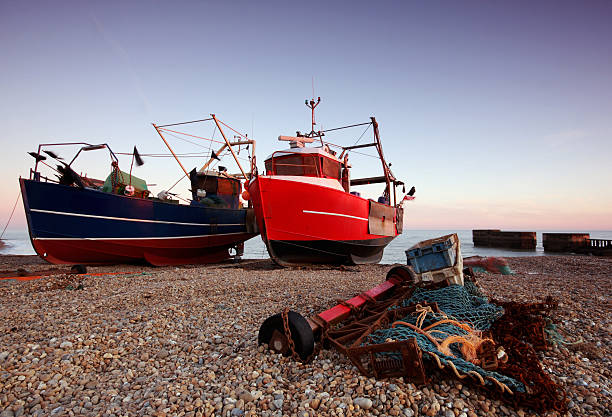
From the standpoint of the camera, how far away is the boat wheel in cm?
316

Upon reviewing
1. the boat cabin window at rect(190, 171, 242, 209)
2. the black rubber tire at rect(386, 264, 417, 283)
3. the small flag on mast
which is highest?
the small flag on mast

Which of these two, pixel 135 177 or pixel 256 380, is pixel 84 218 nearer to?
pixel 135 177

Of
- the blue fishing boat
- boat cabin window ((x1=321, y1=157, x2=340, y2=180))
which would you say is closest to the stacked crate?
boat cabin window ((x1=321, y1=157, x2=340, y2=180))

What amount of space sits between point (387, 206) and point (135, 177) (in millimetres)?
14782

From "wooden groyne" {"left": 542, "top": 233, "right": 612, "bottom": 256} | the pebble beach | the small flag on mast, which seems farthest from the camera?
"wooden groyne" {"left": 542, "top": 233, "right": 612, "bottom": 256}

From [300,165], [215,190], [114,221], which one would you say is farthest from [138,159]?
[300,165]

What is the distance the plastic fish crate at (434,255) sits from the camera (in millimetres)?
5051

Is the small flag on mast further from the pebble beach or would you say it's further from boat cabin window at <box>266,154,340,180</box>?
the pebble beach

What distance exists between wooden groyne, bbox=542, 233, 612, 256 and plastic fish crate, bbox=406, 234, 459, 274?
111 feet

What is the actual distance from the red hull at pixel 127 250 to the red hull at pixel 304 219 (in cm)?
567

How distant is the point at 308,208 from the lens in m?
12.3

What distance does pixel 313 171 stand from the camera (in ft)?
42.4

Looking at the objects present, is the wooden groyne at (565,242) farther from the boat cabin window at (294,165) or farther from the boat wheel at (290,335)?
the boat wheel at (290,335)

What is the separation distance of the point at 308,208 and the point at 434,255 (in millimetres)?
7458
